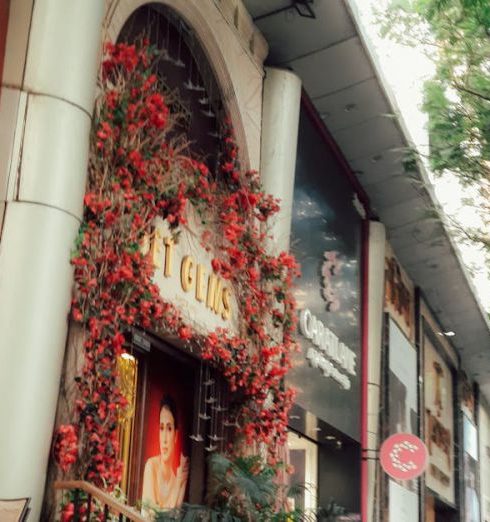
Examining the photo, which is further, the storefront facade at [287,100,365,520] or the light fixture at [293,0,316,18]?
the storefront facade at [287,100,365,520]

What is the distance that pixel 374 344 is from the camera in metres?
17.0

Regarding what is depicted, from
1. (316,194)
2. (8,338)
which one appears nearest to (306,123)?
(316,194)

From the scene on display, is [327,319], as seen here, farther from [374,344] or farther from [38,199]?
[38,199]

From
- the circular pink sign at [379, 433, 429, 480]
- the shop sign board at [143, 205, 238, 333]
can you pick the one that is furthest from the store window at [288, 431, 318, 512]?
the shop sign board at [143, 205, 238, 333]

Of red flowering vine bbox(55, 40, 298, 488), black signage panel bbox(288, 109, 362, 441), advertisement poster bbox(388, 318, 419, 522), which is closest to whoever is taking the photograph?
red flowering vine bbox(55, 40, 298, 488)

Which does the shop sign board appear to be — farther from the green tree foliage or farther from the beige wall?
the green tree foliage

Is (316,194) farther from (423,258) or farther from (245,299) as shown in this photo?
(423,258)

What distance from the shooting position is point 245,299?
10.3 meters

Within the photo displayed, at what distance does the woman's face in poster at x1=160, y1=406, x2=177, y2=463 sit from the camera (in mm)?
9852

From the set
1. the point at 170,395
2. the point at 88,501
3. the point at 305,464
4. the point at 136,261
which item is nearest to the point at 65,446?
the point at 88,501

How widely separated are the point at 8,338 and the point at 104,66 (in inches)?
105

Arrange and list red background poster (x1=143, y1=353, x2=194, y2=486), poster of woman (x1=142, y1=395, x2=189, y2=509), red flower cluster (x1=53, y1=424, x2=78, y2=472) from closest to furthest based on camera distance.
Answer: red flower cluster (x1=53, y1=424, x2=78, y2=472) < poster of woman (x1=142, y1=395, x2=189, y2=509) < red background poster (x1=143, y1=353, x2=194, y2=486)

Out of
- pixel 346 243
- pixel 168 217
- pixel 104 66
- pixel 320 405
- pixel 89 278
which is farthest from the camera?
pixel 346 243

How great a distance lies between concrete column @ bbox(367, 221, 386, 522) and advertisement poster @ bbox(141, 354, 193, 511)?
21.2 feet
